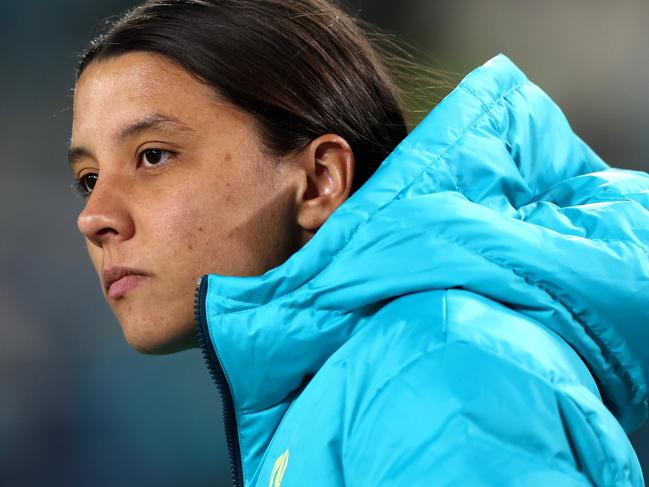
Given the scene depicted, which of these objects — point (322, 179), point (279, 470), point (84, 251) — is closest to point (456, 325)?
point (279, 470)

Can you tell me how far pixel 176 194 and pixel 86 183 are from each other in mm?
187

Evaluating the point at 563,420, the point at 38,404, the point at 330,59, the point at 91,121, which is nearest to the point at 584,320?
the point at 563,420

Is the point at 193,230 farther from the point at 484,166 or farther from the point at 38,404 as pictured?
the point at 38,404

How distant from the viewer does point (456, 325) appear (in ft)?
2.11

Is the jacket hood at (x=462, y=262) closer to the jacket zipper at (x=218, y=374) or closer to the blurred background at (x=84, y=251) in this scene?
the jacket zipper at (x=218, y=374)

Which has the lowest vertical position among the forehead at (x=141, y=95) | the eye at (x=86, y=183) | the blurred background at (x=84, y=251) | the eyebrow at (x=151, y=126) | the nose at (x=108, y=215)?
the blurred background at (x=84, y=251)

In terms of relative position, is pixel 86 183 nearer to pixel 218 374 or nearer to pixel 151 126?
pixel 151 126

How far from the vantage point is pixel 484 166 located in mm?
847

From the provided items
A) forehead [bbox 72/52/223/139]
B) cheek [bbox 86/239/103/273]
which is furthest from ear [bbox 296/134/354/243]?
cheek [bbox 86/239/103/273]

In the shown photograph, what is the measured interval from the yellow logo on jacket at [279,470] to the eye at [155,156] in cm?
36

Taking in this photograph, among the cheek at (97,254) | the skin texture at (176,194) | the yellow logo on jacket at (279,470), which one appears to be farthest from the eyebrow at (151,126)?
the yellow logo on jacket at (279,470)

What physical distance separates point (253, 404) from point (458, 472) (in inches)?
13.0

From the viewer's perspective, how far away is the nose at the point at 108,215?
36.5 inches

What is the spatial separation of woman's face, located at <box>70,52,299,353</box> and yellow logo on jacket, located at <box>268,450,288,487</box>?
236 millimetres
